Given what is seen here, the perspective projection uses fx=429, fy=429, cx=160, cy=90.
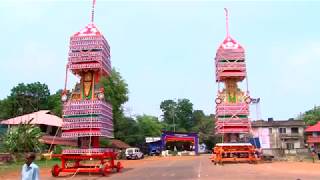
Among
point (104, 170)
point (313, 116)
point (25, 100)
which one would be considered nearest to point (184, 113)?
point (313, 116)

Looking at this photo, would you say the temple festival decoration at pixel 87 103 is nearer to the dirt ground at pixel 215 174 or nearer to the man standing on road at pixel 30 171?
the dirt ground at pixel 215 174

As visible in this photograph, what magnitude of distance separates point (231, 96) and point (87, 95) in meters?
16.2

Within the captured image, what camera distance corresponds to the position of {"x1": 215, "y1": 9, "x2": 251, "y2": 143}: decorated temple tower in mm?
39219

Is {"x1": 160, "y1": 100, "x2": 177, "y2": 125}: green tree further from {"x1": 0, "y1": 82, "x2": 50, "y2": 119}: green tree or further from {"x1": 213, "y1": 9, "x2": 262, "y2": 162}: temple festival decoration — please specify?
{"x1": 213, "y1": 9, "x2": 262, "y2": 162}: temple festival decoration

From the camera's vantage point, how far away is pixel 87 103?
91.5ft

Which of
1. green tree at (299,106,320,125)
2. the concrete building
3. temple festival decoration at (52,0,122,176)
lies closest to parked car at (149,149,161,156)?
the concrete building

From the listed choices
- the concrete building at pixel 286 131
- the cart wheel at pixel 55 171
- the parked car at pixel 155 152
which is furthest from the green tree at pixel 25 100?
the cart wheel at pixel 55 171

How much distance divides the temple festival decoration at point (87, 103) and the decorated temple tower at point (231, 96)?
13064 mm

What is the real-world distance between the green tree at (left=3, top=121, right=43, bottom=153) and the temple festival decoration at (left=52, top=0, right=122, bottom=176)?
1438 cm

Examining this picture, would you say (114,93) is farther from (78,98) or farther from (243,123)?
(78,98)

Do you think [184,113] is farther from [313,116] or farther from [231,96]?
[231,96]

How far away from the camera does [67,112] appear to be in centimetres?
2806

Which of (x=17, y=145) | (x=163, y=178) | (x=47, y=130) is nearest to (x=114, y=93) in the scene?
(x=47, y=130)

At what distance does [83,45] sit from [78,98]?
3.60 metres
